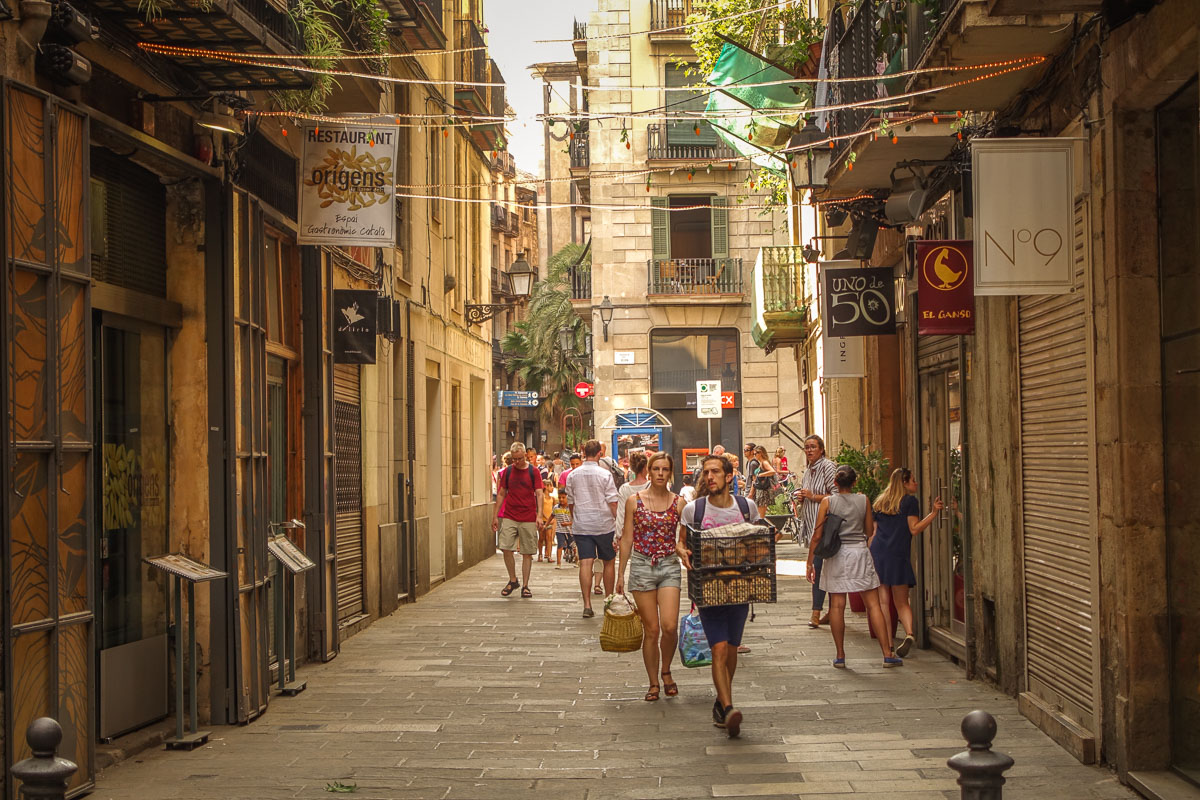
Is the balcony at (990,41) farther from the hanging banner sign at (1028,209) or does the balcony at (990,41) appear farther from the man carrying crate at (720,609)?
the man carrying crate at (720,609)

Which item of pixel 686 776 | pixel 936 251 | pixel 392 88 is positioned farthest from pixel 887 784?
pixel 392 88

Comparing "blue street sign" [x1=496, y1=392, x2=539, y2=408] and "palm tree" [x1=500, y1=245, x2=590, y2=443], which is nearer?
"blue street sign" [x1=496, y1=392, x2=539, y2=408]

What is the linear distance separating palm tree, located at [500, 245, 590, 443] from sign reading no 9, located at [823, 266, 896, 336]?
100ft

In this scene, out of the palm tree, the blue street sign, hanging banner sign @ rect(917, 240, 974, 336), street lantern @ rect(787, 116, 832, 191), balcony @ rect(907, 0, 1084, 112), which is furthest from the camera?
the palm tree

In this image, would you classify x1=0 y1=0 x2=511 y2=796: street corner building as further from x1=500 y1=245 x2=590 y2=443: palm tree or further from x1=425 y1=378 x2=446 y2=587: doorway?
x1=500 y1=245 x2=590 y2=443: palm tree

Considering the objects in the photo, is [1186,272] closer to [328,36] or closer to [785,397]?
[328,36]

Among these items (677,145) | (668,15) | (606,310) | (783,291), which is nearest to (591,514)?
(783,291)

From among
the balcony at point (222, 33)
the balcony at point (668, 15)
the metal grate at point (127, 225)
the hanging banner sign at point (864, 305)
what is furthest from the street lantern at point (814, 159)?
the balcony at point (668, 15)

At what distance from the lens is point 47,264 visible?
7.06 m

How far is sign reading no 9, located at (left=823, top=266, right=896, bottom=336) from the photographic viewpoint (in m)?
14.8

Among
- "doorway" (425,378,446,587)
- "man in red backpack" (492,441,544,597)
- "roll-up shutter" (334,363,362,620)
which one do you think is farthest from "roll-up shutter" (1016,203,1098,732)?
"doorway" (425,378,446,587)

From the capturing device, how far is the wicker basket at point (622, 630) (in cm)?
1023

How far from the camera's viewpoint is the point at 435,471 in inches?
849

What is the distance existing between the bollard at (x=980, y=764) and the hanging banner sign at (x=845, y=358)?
12.2 m
